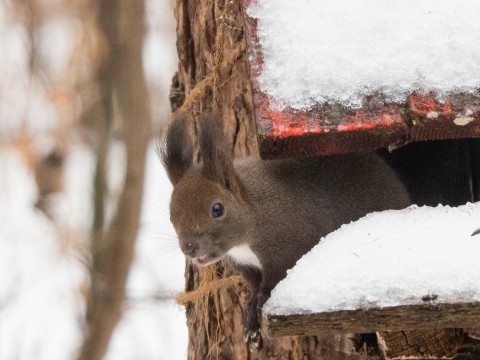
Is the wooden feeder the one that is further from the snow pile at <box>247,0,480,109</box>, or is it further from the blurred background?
the blurred background

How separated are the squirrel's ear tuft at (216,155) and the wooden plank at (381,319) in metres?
0.58

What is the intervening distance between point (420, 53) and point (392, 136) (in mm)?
190

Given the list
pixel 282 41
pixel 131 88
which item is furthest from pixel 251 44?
pixel 131 88

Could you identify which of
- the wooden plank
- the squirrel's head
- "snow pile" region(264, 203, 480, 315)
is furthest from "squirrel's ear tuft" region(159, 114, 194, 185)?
the wooden plank

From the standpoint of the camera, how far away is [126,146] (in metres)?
3.61

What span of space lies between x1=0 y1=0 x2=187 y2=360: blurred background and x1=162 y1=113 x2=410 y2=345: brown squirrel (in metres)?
1.31

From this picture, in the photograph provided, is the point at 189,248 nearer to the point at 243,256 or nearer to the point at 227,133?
the point at 243,256

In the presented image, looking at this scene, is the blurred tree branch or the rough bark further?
the blurred tree branch

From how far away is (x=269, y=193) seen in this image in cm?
232

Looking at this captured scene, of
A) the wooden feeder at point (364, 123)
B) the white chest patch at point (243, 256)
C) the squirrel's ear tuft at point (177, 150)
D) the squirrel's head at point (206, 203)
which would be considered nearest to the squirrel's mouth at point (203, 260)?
the squirrel's head at point (206, 203)

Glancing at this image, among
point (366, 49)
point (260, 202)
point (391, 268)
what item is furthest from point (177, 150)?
point (391, 268)

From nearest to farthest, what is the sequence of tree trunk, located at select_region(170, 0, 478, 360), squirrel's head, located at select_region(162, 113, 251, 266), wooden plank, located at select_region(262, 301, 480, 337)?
wooden plank, located at select_region(262, 301, 480, 337) → squirrel's head, located at select_region(162, 113, 251, 266) → tree trunk, located at select_region(170, 0, 478, 360)

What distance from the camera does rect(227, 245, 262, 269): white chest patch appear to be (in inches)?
91.4

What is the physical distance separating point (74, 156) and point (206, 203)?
9.12 ft
